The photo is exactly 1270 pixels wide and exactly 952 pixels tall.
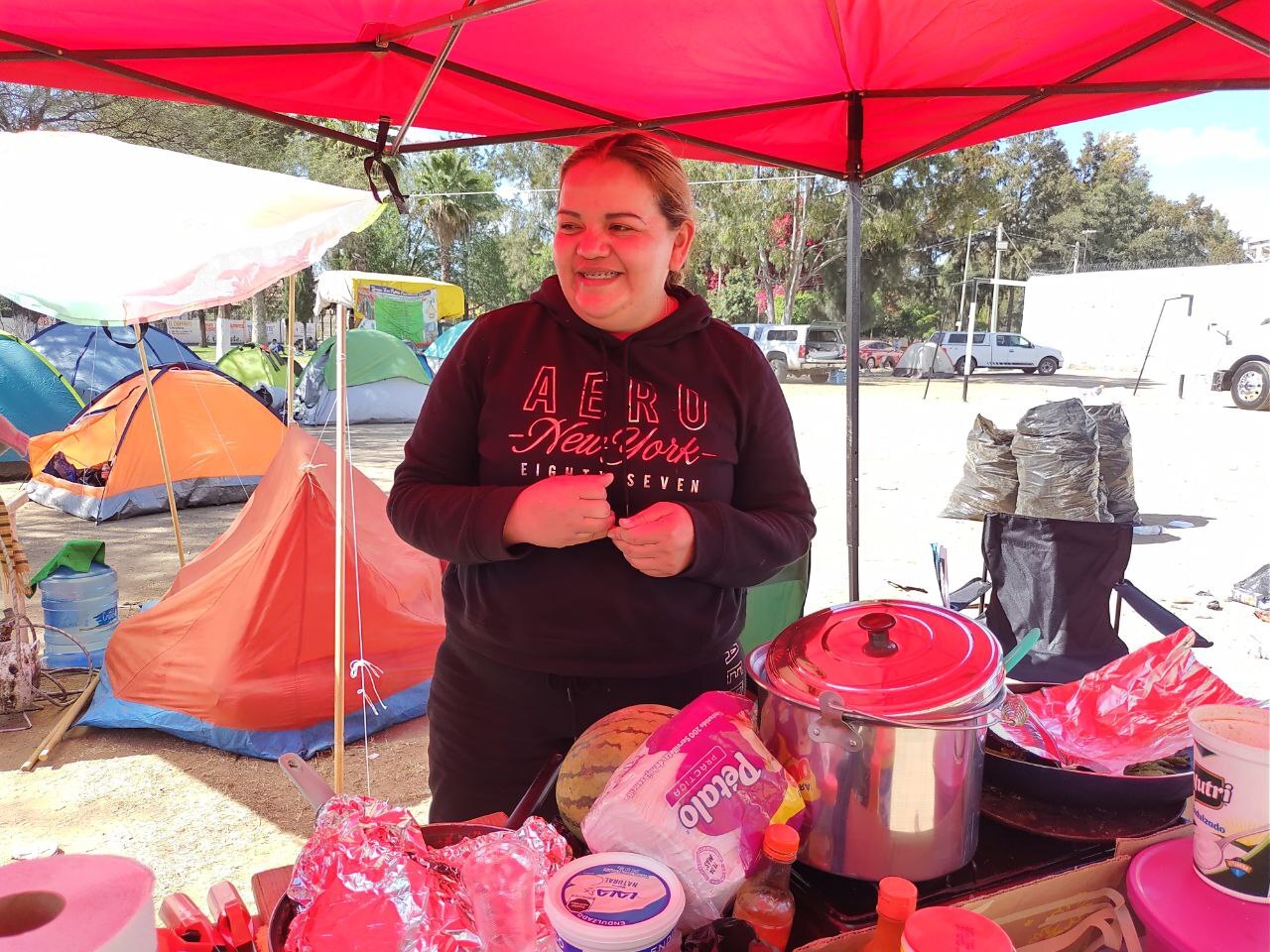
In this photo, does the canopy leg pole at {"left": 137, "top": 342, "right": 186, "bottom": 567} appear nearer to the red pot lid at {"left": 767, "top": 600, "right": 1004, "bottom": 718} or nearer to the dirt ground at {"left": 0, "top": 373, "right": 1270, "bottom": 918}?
the dirt ground at {"left": 0, "top": 373, "right": 1270, "bottom": 918}

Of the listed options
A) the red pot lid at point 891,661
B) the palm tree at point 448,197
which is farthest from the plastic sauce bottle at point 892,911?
the palm tree at point 448,197

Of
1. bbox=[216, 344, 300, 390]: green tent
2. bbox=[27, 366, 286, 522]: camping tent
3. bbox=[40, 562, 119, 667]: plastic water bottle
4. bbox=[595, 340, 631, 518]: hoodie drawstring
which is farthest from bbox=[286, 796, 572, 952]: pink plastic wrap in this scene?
bbox=[216, 344, 300, 390]: green tent

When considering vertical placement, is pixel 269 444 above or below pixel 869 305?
below

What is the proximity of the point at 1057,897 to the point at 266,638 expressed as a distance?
3.61 meters

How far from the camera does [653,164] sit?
158 centimetres

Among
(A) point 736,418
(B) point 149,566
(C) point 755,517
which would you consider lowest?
(B) point 149,566

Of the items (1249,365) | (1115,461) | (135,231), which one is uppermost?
(135,231)

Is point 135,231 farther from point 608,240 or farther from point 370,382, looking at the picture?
point 370,382

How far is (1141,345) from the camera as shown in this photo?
86.9 feet

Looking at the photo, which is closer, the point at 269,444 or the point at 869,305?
the point at 269,444

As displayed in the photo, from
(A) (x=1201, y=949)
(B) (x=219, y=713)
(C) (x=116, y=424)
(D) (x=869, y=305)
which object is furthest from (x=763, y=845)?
(D) (x=869, y=305)

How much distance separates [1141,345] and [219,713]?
29.1 metres

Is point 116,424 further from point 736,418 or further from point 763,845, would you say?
point 763,845

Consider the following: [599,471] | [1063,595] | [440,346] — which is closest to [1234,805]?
[599,471]
